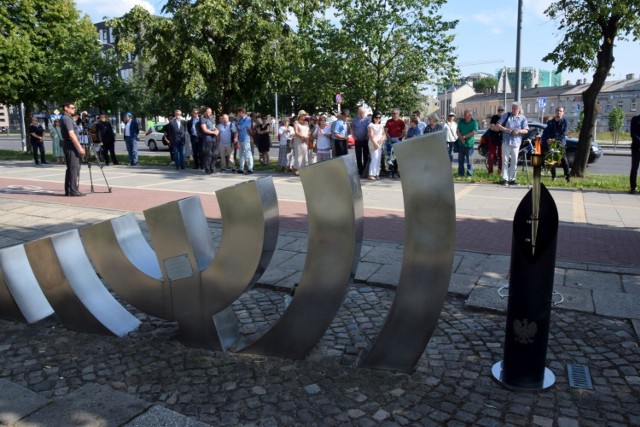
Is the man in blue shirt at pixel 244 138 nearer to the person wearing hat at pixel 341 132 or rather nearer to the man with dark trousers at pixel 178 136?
the man with dark trousers at pixel 178 136

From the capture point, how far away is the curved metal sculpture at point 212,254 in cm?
360

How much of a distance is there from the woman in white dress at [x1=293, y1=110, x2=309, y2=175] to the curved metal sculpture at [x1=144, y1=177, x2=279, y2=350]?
10.4 metres

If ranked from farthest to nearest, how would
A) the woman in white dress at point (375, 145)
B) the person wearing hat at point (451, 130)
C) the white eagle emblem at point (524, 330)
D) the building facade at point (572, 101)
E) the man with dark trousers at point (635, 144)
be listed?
the building facade at point (572, 101) < the person wearing hat at point (451, 130) < the woman in white dress at point (375, 145) < the man with dark trousers at point (635, 144) < the white eagle emblem at point (524, 330)

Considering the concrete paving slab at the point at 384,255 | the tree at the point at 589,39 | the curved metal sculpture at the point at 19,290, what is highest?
the tree at the point at 589,39

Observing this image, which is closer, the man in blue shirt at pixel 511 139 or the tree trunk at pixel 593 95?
the man in blue shirt at pixel 511 139

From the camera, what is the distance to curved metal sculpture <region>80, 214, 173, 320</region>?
4008 millimetres

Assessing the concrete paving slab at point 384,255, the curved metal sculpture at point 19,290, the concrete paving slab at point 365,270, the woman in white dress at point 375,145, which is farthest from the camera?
the woman in white dress at point 375,145

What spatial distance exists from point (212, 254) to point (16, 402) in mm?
1582

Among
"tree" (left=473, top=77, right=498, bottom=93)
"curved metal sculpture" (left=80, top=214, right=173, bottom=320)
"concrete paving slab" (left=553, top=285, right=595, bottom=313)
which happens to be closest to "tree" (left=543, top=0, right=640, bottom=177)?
"concrete paving slab" (left=553, top=285, right=595, bottom=313)

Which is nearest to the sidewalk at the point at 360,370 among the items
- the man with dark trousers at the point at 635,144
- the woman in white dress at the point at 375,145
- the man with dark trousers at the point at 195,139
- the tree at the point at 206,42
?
the man with dark trousers at the point at 635,144

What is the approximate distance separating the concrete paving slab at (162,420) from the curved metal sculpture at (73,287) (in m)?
1.45

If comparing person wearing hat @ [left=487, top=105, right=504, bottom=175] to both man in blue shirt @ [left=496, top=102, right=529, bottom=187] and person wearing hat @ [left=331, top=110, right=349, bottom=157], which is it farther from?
person wearing hat @ [left=331, top=110, right=349, bottom=157]

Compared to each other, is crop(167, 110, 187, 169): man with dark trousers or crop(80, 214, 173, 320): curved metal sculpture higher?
crop(167, 110, 187, 169): man with dark trousers

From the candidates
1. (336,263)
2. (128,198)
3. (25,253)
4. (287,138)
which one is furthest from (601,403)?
(287,138)
